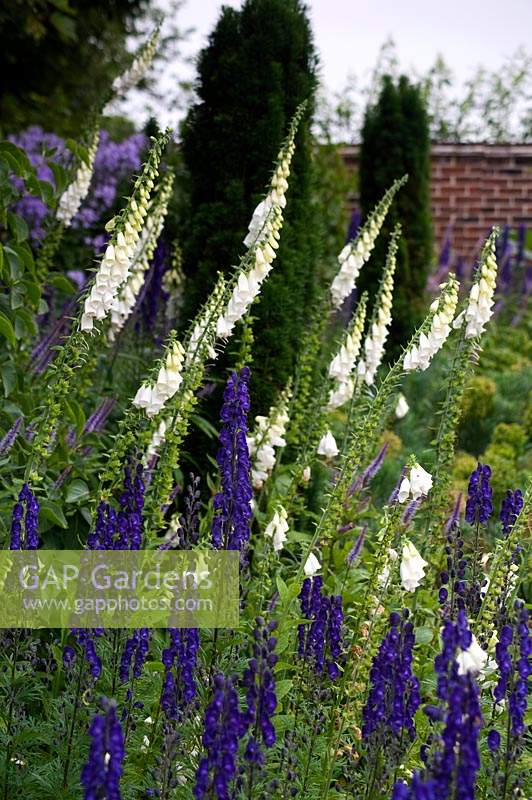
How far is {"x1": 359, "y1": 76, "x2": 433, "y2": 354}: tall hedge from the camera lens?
7.81m

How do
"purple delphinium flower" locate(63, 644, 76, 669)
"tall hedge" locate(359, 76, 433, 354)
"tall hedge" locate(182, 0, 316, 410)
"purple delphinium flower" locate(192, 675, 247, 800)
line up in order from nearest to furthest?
"purple delphinium flower" locate(192, 675, 247, 800), "purple delphinium flower" locate(63, 644, 76, 669), "tall hedge" locate(182, 0, 316, 410), "tall hedge" locate(359, 76, 433, 354)

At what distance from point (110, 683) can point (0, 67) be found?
7.41 m

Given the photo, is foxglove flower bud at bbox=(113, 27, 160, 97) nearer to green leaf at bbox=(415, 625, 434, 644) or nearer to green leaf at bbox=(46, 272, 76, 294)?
green leaf at bbox=(46, 272, 76, 294)

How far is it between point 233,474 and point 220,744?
0.88 metres

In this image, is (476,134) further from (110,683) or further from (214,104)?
(110,683)

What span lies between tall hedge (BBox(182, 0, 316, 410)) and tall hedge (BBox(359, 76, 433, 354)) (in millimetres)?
2913

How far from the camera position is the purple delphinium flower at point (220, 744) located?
6.30 feet

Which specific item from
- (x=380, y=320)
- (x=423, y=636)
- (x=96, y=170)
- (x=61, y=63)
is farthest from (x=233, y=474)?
(x=61, y=63)

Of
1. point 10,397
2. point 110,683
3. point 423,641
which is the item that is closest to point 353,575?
point 423,641

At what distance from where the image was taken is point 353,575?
3.83 m

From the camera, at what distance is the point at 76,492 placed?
140 inches

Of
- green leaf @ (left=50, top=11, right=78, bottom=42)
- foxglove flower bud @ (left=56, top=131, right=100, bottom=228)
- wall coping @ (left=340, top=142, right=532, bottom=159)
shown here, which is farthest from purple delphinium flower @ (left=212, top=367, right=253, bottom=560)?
wall coping @ (left=340, top=142, right=532, bottom=159)

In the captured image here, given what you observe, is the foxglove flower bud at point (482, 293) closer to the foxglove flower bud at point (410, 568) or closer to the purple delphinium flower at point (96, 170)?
the foxglove flower bud at point (410, 568)

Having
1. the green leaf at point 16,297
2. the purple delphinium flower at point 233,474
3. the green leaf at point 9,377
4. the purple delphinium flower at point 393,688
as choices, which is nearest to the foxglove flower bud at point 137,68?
the green leaf at point 16,297
